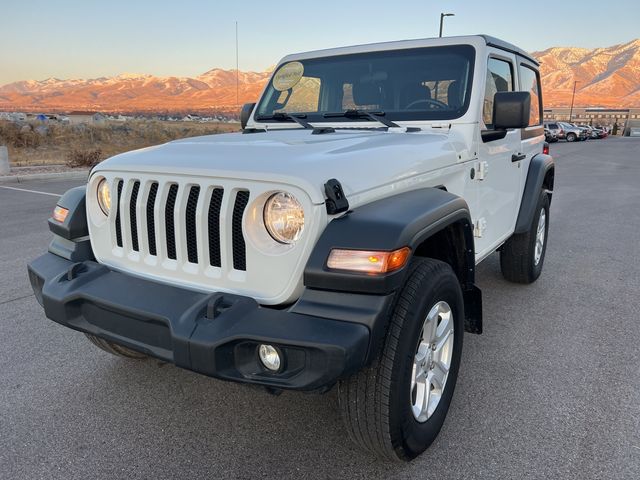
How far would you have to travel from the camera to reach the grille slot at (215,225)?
2.20 meters

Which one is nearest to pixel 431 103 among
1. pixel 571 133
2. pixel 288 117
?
pixel 288 117

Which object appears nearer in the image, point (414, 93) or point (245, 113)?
point (414, 93)

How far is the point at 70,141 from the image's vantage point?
28328 millimetres

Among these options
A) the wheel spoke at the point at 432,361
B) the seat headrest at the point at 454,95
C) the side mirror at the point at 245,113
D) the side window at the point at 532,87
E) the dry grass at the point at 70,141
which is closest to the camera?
the wheel spoke at the point at 432,361

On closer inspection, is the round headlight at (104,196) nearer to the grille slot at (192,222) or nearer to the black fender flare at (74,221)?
the black fender flare at (74,221)

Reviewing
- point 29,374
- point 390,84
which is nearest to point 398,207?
point 390,84

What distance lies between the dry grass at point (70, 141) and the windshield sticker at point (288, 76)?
46.0 ft

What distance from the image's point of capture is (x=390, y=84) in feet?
12.1

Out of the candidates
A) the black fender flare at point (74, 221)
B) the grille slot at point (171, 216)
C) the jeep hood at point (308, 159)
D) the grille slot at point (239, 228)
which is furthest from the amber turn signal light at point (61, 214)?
the grille slot at point (239, 228)

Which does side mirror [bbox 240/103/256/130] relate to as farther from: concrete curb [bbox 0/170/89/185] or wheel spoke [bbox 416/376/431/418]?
concrete curb [bbox 0/170/89/185]

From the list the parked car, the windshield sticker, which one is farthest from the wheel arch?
the parked car

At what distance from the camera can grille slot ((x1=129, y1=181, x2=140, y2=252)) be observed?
2.48 meters

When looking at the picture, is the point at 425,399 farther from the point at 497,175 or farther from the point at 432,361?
the point at 497,175

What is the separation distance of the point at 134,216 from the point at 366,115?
172 cm
